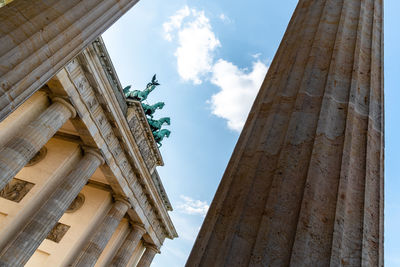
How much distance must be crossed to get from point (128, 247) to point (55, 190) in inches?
419

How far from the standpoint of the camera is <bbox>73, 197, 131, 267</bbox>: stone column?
1898 cm

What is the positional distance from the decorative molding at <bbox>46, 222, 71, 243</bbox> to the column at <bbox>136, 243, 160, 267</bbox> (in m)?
9.93

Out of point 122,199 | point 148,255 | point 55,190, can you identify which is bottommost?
point 55,190

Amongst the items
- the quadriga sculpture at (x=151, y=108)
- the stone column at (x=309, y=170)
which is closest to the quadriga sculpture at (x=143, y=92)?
the quadriga sculpture at (x=151, y=108)

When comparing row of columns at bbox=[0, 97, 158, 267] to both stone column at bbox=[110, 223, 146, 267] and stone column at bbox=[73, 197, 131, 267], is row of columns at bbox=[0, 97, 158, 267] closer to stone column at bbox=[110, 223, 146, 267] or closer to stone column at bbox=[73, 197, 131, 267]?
stone column at bbox=[73, 197, 131, 267]

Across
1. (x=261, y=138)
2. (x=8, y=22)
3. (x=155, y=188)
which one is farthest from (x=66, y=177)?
(x=261, y=138)

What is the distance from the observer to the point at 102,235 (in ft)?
67.2

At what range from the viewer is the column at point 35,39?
4.54 meters

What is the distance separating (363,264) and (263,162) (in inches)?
59.4

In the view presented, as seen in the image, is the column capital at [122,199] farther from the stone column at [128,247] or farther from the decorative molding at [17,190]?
the decorative molding at [17,190]

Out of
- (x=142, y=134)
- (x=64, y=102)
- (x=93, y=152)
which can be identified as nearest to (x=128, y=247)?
(x=142, y=134)

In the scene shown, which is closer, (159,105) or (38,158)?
(38,158)

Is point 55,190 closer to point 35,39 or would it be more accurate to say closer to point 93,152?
point 93,152

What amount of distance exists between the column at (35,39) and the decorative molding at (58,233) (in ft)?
64.6
